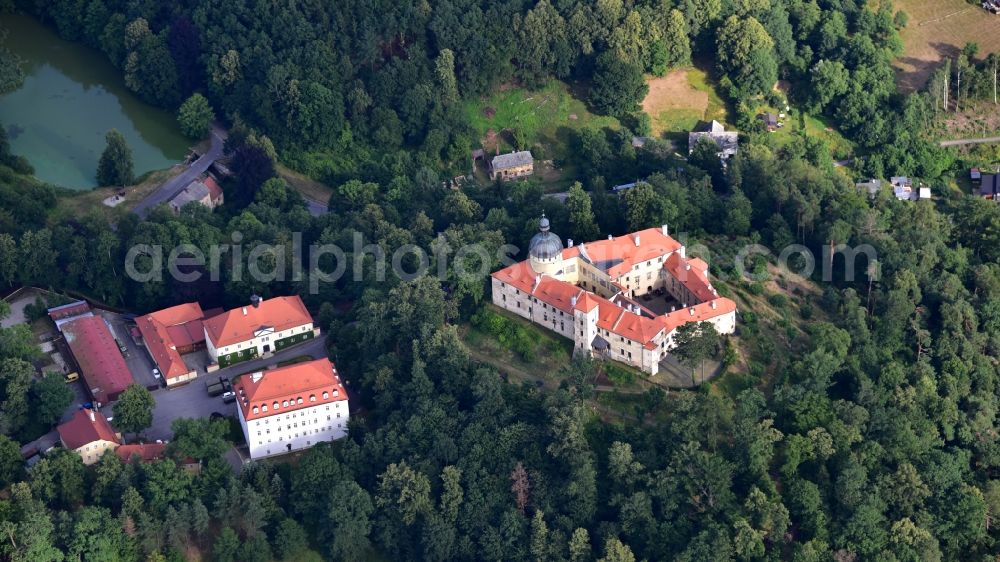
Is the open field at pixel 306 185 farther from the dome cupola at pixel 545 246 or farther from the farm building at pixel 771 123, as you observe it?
the farm building at pixel 771 123

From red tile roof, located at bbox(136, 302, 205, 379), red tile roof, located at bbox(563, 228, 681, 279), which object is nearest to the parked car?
red tile roof, located at bbox(136, 302, 205, 379)

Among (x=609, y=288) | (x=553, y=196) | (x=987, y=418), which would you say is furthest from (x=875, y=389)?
(x=553, y=196)

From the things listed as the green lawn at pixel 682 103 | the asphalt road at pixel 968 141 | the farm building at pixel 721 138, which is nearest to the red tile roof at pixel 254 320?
the farm building at pixel 721 138

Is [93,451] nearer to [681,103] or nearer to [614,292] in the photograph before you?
[614,292]

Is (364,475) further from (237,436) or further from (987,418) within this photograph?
(987,418)


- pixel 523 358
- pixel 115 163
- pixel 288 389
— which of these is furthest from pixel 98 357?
pixel 523 358

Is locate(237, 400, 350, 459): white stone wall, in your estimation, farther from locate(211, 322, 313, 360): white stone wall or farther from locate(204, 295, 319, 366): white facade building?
locate(204, 295, 319, 366): white facade building
